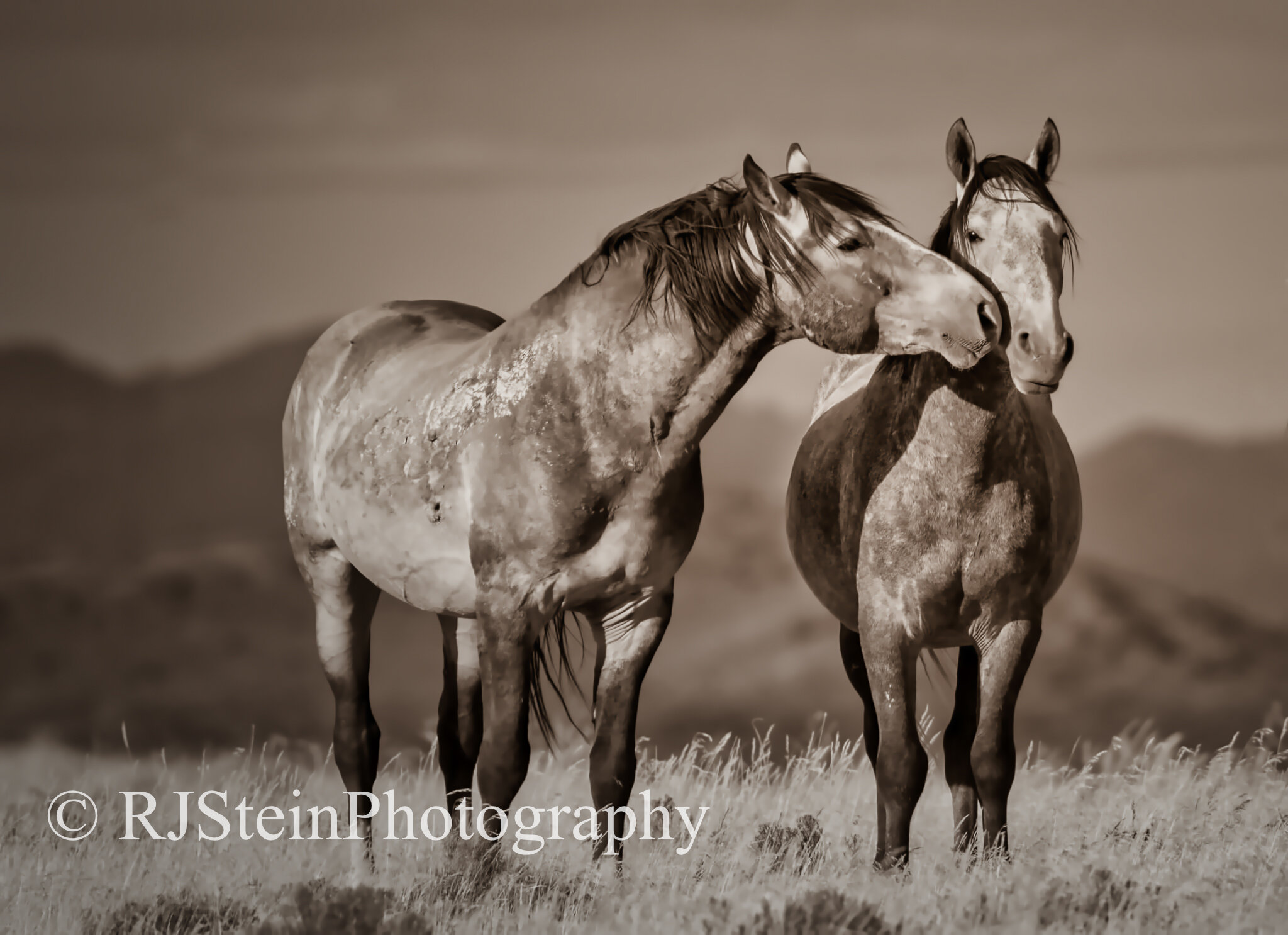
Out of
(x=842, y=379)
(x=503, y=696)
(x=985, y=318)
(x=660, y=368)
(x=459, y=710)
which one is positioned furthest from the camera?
(x=842, y=379)


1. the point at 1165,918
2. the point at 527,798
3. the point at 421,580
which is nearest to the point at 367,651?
the point at 421,580

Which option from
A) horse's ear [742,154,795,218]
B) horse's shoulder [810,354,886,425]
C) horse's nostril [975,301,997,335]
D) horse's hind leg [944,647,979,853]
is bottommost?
horse's hind leg [944,647,979,853]

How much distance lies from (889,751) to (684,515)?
0.94 m

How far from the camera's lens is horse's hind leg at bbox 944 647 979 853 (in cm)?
448

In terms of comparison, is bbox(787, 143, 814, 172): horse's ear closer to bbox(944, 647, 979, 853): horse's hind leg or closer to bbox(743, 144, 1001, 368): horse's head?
bbox(743, 144, 1001, 368): horse's head

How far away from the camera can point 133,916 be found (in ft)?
13.0

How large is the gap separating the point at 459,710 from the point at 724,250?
85.0 inches

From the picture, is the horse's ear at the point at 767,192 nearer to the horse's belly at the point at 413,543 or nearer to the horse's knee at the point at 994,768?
the horse's belly at the point at 413,543

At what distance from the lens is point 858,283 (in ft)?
12.3


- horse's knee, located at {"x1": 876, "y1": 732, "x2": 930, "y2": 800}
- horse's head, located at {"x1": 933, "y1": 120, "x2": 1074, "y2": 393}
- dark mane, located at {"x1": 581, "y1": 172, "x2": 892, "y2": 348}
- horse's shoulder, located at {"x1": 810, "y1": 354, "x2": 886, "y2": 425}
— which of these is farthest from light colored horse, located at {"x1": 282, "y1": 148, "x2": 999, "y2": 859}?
horse's shoulder, located at {"x1": 810, "y1": 354, "x2": 886, "y2": 425}

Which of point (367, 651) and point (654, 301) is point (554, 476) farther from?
point (367, 651)

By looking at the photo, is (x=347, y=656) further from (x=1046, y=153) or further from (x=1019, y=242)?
(x=1046, y=153)

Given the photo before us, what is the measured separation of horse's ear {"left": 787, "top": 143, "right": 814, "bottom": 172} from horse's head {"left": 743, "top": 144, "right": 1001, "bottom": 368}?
21.4 inches

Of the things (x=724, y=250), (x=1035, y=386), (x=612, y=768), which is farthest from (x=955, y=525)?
(x=612, y=768)
